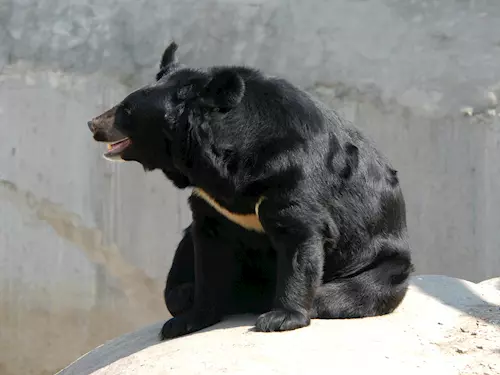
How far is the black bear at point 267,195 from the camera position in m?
3.76

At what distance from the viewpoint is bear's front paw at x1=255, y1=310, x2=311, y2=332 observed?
3.68 meters

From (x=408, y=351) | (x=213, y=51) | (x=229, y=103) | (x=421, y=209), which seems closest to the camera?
(x=408, y=351)

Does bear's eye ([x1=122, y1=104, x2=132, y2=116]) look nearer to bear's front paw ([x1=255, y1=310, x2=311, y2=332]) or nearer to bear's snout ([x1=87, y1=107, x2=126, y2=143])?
bear's snout ([x1=87, y1=107, x2=126, y2=143])

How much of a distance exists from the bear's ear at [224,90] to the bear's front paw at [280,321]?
→ 101 centimetres

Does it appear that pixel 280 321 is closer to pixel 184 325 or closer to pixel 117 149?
pixel 184 325

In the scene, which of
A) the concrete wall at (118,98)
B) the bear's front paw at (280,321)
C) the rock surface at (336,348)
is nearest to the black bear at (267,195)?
the bear's front paw at (280,321)

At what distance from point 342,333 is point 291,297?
0.28 metres

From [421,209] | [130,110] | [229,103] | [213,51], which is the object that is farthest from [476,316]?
[213,51]

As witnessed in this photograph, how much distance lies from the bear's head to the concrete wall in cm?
324

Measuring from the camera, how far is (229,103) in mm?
3910

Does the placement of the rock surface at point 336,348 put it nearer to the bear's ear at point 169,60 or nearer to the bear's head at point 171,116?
the bear's head at point 171,116

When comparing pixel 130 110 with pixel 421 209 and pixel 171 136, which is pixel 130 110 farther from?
pixel 421 209

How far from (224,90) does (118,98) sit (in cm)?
377

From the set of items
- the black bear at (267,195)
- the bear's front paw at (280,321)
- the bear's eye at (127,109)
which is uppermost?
the bear's eye at (127,109)
